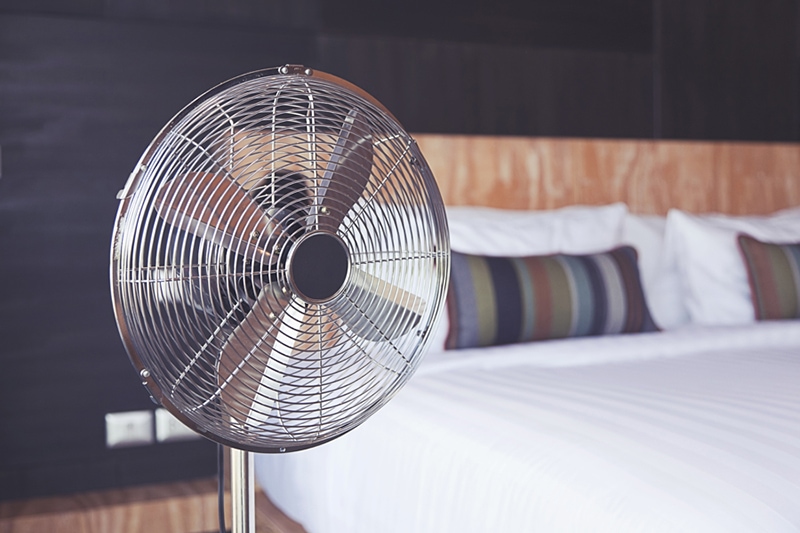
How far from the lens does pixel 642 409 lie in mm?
1396

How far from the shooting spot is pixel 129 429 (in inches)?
91.6

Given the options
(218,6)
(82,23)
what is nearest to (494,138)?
(218,6)

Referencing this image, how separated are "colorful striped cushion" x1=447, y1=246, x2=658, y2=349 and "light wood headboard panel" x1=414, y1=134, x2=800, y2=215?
0.58 m

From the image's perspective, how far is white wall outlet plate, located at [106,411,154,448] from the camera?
231 cm

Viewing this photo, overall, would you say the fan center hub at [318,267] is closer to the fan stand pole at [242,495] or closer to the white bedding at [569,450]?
the fan stand pole at [242,495]

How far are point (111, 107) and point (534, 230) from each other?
127 centimetres

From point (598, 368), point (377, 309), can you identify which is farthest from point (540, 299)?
point (377, 309)

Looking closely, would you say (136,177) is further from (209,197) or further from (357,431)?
(357,431)

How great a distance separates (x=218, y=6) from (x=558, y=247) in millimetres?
1233

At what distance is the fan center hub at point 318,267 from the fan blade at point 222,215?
41mm

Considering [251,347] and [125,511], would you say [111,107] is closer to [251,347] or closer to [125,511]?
[125,511]

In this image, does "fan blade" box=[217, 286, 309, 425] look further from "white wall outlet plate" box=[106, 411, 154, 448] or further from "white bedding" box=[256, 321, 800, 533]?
"white wall outlet plate" box=[106, 411, 154, 448]

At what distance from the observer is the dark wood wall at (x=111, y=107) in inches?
86.7

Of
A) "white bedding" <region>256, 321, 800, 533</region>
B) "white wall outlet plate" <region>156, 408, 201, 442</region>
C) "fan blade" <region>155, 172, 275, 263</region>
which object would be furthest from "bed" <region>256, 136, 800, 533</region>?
"white wall outlet plate" <region>156, 408, 201, 442</region>
